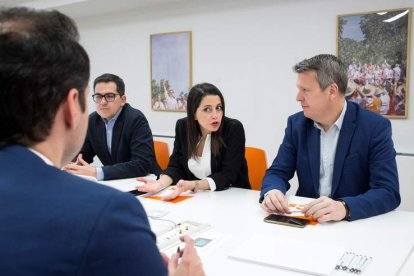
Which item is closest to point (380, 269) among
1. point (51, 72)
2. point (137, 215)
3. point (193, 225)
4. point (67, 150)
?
point (193, 225)

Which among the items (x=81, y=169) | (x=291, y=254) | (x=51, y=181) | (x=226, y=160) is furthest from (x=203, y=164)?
(x=51, y=181)

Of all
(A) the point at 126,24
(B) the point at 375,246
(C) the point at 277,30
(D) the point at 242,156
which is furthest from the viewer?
(A) the point at 126,24

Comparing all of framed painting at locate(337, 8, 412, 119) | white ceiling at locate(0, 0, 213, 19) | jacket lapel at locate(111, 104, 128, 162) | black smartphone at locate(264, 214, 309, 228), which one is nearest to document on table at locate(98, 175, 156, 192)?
jacket lapel at locate(111, 104, 128, 162)

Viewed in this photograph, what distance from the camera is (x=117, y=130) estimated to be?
3082mm

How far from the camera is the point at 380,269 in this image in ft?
4.15

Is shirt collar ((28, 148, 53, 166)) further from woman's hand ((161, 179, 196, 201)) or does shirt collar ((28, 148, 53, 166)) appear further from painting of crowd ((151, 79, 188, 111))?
painting of crowd ((151, 79, 188, 111))

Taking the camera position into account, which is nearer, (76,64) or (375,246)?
(76,64)

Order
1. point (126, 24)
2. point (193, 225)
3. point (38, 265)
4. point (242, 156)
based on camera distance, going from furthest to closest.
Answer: point (126, 24) < point (242, 156) < point (193, 225) < point (38, 265)

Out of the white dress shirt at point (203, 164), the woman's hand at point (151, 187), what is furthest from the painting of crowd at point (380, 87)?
the woman's hand at point (151, 187)

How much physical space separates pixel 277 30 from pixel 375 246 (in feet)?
9.39

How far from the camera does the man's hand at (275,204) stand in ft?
5.99

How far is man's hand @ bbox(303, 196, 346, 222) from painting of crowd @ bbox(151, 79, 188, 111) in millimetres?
3009

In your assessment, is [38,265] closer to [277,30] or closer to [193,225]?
[193,225]

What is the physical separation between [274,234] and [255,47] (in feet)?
9.17
